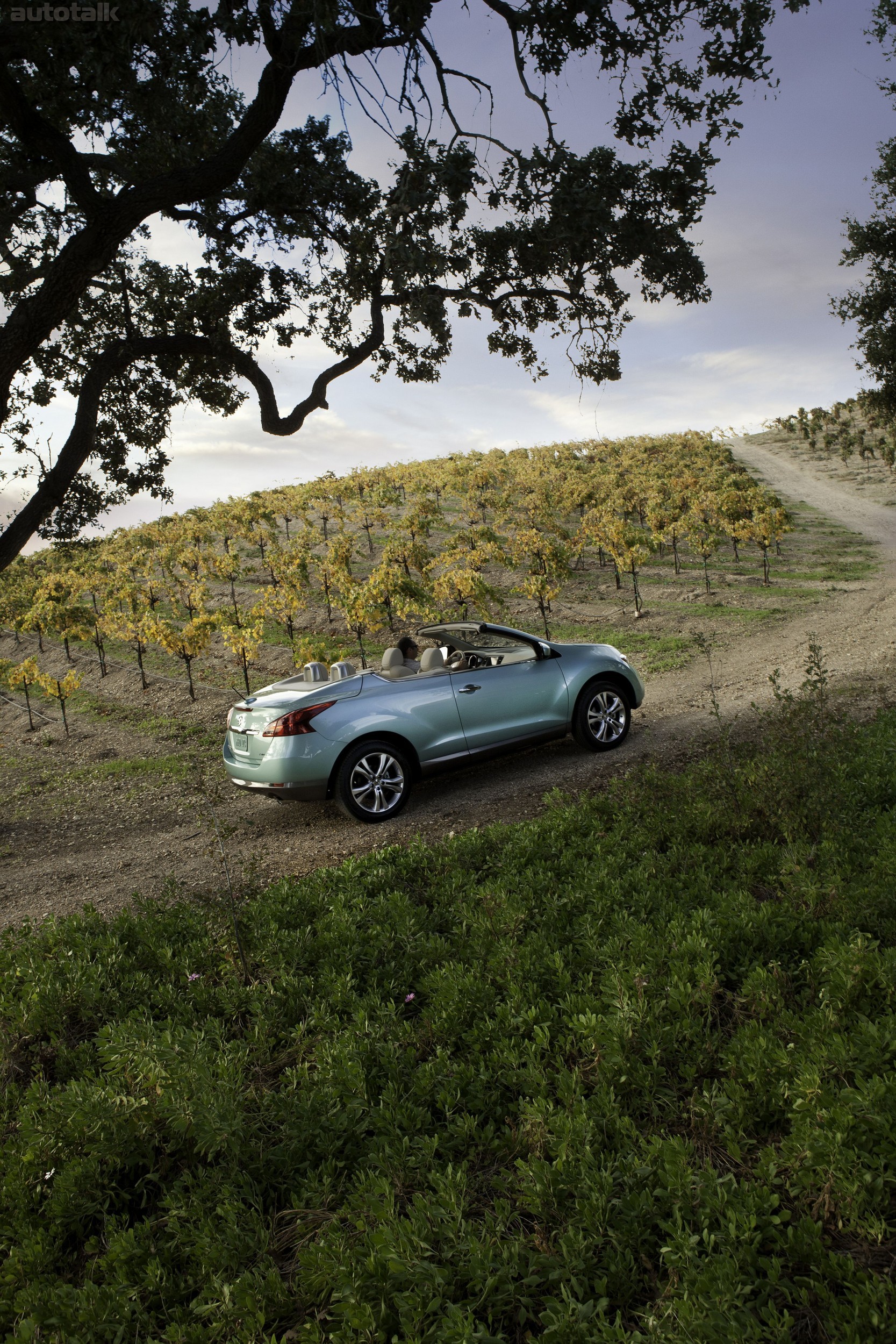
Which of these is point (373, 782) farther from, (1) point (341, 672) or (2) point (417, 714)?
(1) point (341, 672)

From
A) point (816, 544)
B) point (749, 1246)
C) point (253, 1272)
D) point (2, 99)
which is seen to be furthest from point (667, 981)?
point (816, 544)

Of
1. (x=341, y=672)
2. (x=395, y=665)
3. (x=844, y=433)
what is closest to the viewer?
(x=341, y=672)

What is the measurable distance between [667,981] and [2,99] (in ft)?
32.6

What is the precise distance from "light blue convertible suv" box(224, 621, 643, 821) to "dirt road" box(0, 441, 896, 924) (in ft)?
A: 1.33

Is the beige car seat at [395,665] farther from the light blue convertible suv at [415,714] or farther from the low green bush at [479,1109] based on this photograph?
the low green bush at [479,1109]

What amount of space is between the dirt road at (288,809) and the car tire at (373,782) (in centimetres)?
15

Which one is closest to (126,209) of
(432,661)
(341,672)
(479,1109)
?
(341,672)

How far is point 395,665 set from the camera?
7.27 metres

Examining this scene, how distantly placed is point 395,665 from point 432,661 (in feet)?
1.18

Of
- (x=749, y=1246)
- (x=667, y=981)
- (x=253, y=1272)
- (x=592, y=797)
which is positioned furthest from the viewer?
(x=592, y=797)

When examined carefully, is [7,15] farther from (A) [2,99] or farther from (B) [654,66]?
(B) [654,66]

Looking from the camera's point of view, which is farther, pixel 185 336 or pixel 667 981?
pixel 185 336

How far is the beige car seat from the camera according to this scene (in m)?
7.22

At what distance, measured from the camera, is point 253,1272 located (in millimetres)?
2482
